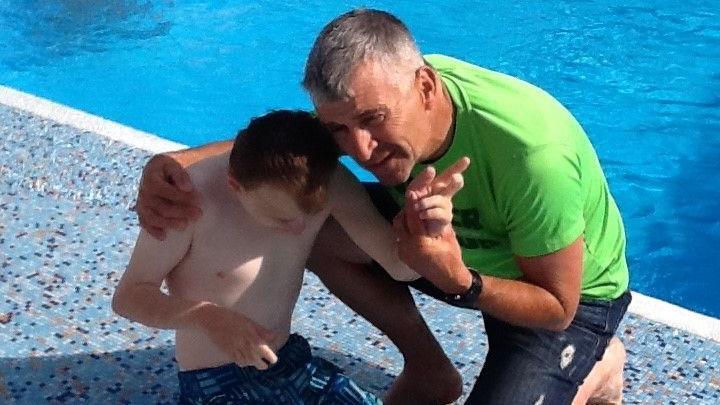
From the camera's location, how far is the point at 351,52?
2393 millimetres

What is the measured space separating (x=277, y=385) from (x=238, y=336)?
0.35 metres

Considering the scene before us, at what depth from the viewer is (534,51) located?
781 cm

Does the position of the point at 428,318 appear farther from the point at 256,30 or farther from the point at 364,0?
the point at 364,0

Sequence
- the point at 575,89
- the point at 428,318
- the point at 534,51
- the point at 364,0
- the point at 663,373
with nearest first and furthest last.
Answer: the point at 663,373 → the point at 428,318 → the point at 575,89 → the point at 534,51 → the point at 364,0

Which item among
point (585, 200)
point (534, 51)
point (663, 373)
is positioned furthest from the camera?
point (534, 51)

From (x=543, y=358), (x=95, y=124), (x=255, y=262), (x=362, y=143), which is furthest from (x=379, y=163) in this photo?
(x=95, y=124)

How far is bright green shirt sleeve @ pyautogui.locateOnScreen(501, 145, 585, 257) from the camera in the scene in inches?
98.3

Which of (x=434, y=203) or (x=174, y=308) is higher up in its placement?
(x=434, y=203)

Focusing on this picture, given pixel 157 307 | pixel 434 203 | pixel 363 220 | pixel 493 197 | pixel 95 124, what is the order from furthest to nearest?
pixel 95 124, pixel 363 220, pixel 493 197, pixel 157 307, pixel 434 203

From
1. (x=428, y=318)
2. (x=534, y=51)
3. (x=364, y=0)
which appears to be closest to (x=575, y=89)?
(x=534, y=51)

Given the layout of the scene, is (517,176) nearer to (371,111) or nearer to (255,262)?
(371,111)

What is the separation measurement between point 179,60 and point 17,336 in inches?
180

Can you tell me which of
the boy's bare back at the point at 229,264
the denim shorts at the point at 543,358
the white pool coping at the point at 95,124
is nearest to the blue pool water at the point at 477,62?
the white pool coping at the point at 95,124

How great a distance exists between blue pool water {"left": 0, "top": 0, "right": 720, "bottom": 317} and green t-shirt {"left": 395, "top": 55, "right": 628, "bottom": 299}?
3052 mm
